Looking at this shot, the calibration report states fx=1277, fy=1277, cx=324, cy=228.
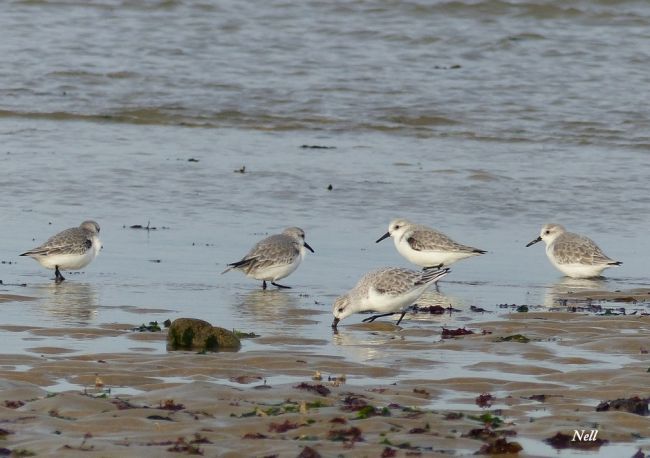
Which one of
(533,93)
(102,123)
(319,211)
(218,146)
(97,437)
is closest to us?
(97,437)

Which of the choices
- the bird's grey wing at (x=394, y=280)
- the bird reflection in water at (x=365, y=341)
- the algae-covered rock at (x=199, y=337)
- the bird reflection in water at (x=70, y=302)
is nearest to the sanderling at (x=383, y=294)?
the bird's grey wing at (x=394, y=280)

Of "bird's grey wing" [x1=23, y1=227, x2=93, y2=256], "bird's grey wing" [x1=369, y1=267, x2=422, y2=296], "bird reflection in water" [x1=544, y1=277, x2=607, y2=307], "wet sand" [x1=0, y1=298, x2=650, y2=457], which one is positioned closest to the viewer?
"wet sand" [x1=0, y1=298, x2=650, y2=457]

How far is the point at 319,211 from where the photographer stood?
15.1m

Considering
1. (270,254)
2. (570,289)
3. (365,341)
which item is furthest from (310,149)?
(365,341)

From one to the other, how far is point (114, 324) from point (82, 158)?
26.9 feet

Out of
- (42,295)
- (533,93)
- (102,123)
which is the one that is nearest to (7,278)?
(42,295)

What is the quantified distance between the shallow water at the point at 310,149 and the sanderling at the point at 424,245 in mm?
249

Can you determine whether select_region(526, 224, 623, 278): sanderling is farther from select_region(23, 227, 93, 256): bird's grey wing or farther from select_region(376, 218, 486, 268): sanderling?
select_region(23, 227, 93, 256): bird's grey wing

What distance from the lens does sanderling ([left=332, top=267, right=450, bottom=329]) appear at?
1002 cm

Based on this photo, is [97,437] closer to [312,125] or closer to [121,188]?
[121,188]

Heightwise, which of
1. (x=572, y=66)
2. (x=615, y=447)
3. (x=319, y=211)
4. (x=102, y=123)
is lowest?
(x=615, y=447)

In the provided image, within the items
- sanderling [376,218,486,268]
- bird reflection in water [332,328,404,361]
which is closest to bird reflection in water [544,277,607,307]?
sanderling [376,218,486,268]

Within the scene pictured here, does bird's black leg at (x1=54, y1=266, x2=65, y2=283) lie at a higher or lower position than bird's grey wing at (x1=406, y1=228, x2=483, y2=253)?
lower

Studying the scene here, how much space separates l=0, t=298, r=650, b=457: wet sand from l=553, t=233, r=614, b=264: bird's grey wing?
3111mm
